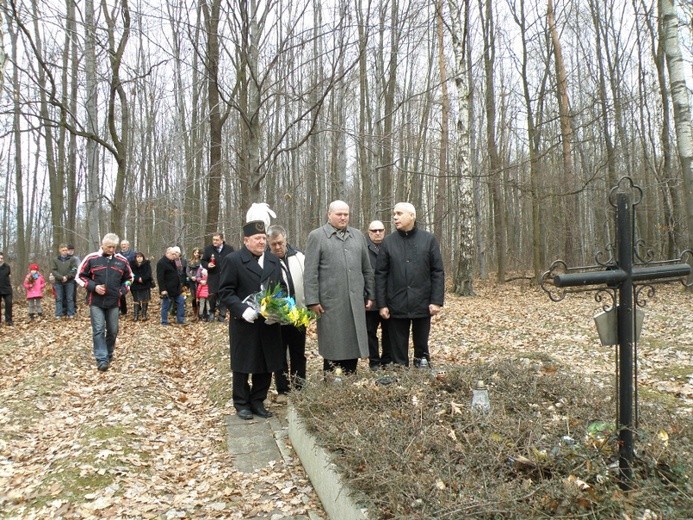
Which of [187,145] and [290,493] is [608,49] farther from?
[290,493]

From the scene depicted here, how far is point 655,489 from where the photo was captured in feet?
9.80

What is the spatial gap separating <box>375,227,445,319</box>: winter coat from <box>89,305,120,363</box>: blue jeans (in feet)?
16.3

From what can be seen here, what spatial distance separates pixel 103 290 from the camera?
8.76 m

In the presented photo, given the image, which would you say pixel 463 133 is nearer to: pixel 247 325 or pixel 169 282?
pixel 169 282

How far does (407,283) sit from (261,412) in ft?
7.11

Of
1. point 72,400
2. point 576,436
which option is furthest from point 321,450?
point 72,400

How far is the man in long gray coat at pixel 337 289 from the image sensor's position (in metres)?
6.05

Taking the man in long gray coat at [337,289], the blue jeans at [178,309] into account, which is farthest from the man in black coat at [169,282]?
the man in long gray coat at [337,289]

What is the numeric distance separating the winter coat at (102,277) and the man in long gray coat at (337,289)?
4.34 m

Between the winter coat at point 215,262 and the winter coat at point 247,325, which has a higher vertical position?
the winter coat at point 215,262

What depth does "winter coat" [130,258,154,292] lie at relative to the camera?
14.6 meters

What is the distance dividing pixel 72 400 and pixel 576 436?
6.48 m

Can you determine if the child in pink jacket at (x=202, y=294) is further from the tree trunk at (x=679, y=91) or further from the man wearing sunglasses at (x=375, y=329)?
the tree trunk at (x=679, y=91)

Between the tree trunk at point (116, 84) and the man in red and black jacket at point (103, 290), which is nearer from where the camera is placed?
the man in red and black jacket at point (103, 290)
